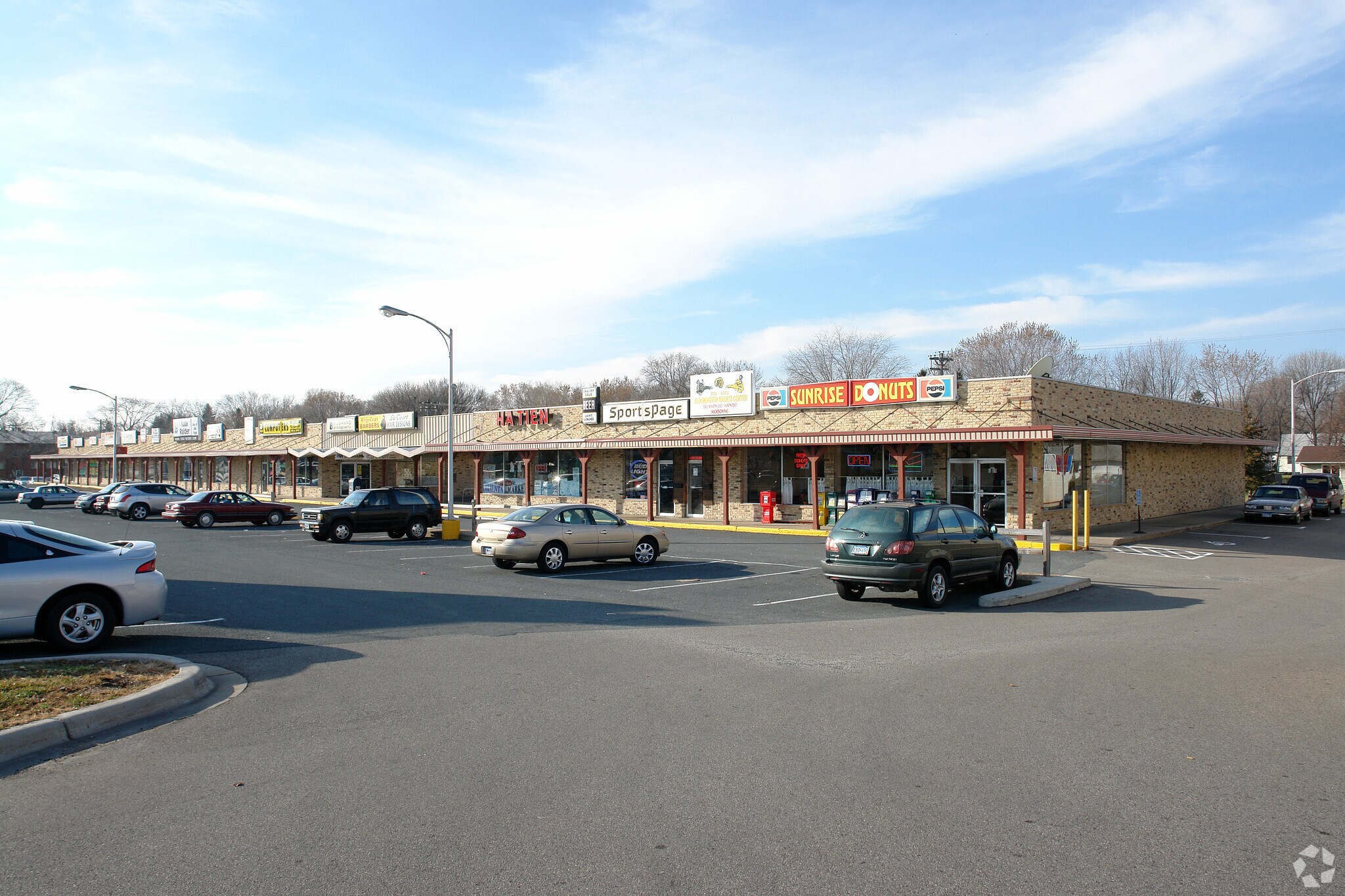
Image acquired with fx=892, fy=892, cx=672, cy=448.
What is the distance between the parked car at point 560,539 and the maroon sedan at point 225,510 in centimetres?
2010

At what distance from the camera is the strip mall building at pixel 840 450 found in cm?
2631

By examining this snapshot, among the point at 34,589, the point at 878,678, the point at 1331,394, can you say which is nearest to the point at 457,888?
the point at 878,678

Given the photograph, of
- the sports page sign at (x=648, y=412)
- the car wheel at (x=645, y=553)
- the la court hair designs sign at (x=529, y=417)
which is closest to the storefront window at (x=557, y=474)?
the la court hair designs sign at (x=529, y=417)

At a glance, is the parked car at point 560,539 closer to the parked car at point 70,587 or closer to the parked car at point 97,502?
the parked car at point 70,587

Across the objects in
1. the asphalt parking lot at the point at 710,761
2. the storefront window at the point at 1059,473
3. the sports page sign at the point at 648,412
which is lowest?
the asphalt parking lot at the point at 710,761

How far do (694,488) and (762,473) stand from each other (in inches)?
136

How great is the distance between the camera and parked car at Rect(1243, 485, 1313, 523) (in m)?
32.1

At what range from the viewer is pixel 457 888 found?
160 inches

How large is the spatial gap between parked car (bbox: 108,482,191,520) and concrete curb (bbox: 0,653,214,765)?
1379 inches

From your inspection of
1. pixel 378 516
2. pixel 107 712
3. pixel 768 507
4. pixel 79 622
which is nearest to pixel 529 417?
pixel 768 507

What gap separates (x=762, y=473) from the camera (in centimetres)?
3247

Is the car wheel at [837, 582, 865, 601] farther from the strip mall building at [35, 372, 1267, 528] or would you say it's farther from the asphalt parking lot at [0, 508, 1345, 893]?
the strip mall building at [35, 372, 1267, 528]

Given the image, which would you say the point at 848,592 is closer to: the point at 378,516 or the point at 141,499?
the point at 378,516

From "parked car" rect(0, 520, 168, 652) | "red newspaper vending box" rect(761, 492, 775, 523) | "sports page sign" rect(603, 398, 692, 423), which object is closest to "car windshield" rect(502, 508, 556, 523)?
"parked car" rect(0, 520, 168, 652)
